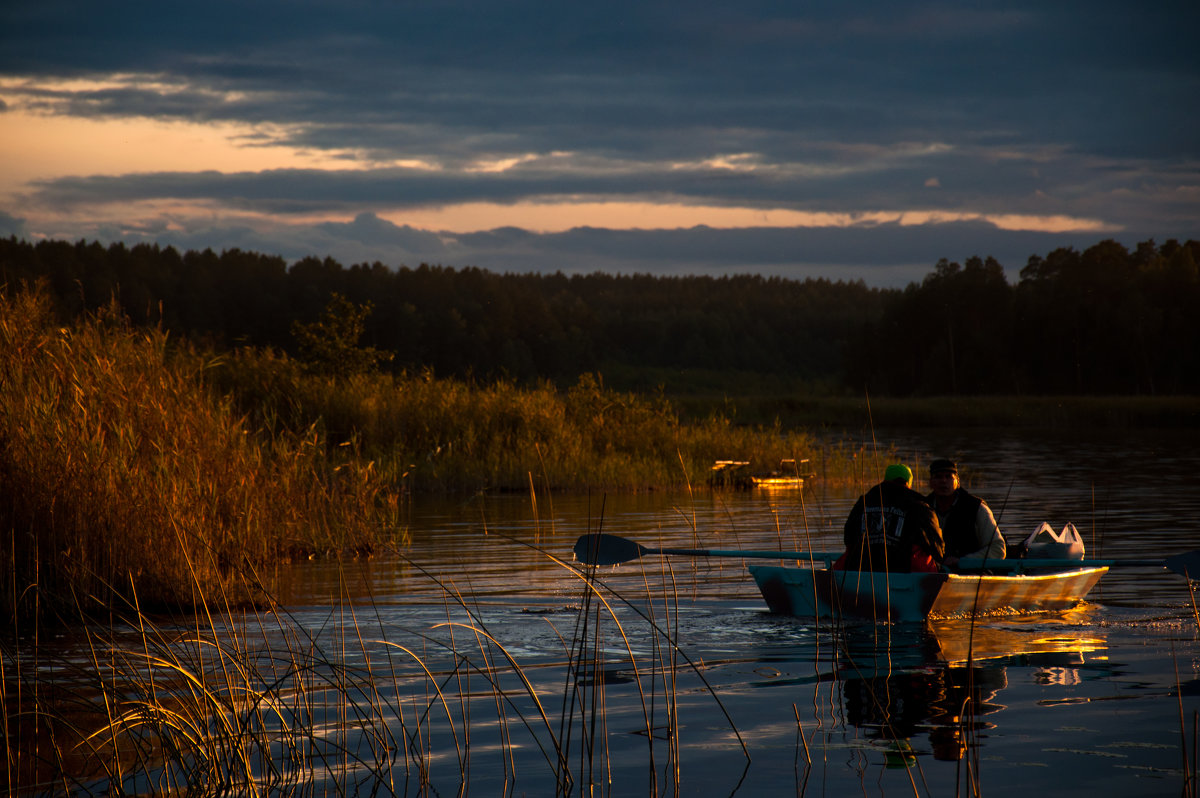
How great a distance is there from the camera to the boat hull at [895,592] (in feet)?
29.4

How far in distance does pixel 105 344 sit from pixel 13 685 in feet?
16.4

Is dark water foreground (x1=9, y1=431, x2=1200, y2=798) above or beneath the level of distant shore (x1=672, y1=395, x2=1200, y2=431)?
above

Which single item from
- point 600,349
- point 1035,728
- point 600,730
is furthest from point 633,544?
point 600,349

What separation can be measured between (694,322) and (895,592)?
11723 cm

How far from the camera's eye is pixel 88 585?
947 cm

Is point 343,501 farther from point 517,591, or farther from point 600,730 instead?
point 600,730

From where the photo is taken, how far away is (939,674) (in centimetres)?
777

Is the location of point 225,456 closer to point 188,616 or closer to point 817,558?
point 188,616

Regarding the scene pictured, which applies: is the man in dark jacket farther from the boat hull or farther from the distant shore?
the distant shore

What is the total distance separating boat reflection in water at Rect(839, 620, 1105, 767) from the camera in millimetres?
6270

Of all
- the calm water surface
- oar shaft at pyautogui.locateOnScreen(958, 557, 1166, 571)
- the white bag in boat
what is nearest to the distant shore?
the calm water surface

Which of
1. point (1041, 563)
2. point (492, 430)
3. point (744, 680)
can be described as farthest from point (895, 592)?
point (492, 430)

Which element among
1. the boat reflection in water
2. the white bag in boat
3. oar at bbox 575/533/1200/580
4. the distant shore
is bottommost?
the distant shore

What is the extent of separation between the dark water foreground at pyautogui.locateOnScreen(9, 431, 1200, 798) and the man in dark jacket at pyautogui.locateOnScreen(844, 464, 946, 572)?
1.91 ft
